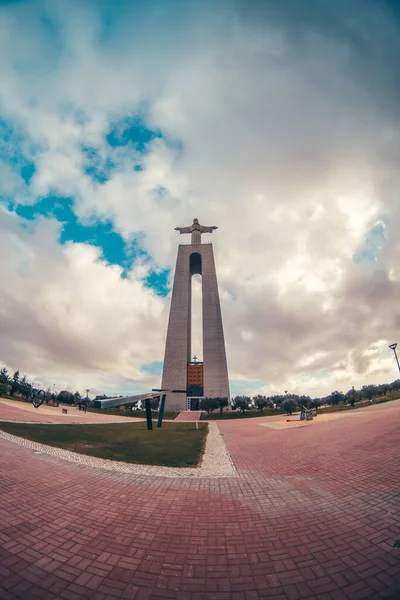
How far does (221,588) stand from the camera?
9.10 feet

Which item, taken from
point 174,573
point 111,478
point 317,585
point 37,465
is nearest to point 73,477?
point 111,478

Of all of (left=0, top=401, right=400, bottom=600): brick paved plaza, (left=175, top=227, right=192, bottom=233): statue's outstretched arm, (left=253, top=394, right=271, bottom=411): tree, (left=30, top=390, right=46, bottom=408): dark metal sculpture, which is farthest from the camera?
(left=175, top=227, right=192, bottom=233): statue's outstretched arm

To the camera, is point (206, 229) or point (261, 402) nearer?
point (261, 402)

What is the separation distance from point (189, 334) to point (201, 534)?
1991 inches

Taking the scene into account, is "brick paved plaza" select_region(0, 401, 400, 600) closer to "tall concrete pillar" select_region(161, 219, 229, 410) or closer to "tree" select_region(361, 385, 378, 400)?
"tall concrete pillar" select_region(161, 219, 229, 410)

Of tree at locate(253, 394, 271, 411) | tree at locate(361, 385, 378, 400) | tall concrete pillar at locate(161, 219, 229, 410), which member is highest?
tall concrete pillar at locate(161, 219, 229, 410)

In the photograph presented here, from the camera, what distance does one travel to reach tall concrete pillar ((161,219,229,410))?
47094mm

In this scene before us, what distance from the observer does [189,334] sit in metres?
54.2

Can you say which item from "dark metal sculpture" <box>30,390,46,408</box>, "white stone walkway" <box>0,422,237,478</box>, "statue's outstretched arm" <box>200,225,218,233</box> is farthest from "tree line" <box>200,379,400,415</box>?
"statue's outstretched arm" <box>200,225,218,233</box>

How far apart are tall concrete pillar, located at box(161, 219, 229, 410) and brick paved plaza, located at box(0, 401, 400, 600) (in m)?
42.0

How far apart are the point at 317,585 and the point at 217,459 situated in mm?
6482

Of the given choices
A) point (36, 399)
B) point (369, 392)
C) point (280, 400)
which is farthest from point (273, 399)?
point (36, 399)

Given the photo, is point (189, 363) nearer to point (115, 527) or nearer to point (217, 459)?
point (217, 459)

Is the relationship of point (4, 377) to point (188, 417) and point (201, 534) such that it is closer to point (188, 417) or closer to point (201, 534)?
point (188, 417)
